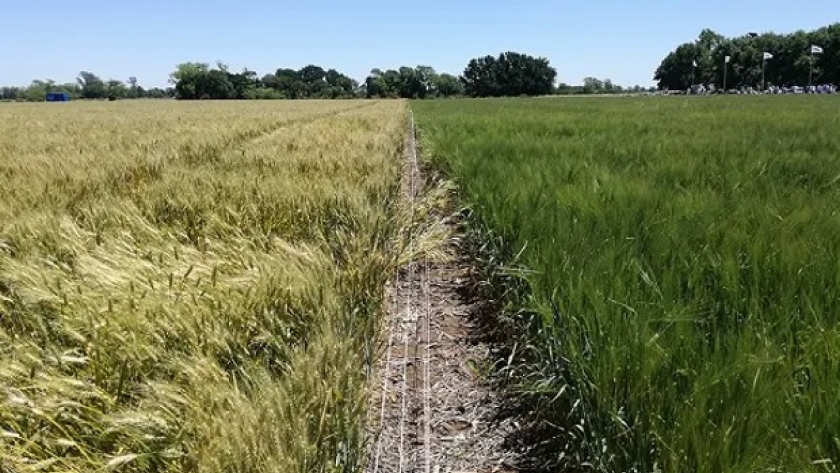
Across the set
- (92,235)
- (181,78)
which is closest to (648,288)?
(92,235)

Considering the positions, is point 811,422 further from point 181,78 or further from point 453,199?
point 181,78

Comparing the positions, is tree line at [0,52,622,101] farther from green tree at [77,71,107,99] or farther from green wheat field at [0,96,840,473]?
green wheat field at [0,96,840,473]

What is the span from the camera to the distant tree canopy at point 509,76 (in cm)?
12181

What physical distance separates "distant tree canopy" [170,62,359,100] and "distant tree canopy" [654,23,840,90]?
7029 cm

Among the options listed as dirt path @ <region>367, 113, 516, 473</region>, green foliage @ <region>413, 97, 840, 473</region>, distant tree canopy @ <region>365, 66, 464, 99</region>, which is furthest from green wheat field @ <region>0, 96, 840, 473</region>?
distant tree canopy @ <region>365, 66, 464, 99</region>

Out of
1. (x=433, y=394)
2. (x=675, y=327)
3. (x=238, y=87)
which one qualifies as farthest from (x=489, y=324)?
(x=238, y=87)

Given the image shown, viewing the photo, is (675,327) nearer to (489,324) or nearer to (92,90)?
(489,324)

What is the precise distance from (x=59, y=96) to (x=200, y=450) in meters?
130

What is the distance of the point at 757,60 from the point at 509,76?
4574 cm

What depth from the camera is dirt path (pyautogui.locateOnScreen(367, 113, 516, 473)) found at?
5.67 ft

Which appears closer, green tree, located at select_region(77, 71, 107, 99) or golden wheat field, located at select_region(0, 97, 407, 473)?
golden wheat field, located at select_region(0, 97, 407, 473)

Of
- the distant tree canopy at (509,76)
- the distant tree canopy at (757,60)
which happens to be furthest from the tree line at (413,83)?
the distant tree canopy at (757,60)

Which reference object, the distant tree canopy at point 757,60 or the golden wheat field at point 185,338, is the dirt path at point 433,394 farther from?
the distant tree canopy at point 757,60

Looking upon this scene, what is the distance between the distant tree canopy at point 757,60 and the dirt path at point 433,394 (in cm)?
10566
